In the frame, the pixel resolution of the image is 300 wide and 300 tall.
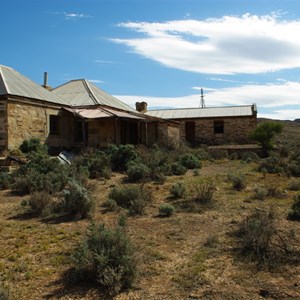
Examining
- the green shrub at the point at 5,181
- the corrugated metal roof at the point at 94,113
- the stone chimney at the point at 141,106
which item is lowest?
the green shrub at the point at 5,181

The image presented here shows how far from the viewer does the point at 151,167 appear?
46.3 feet

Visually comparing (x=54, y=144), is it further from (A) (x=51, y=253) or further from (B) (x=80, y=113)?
(A) (x=51, y=253)

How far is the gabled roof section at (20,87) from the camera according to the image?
16984 millimetres

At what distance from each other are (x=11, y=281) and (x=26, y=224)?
287 centimetres

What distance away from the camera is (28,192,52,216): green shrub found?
8797 mm

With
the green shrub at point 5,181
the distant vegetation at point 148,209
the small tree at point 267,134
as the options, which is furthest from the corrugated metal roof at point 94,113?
the small tree at point 267,134

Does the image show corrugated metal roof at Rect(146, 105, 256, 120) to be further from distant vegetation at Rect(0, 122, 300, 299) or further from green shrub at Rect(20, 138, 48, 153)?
green shrub at Rect(20, 138, 48, 153)

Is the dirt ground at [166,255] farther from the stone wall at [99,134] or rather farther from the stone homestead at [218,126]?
the stone homestead at [218,126]

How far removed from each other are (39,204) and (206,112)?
23350 millimetres

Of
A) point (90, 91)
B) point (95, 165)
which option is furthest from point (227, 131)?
point (95, 165)

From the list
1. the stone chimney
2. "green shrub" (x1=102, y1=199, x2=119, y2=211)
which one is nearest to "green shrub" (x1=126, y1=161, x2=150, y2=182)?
"green shrub" (x1=102, y1=199, x2=119, y2=211)

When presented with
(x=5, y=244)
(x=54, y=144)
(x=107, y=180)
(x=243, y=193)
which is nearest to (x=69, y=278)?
(x=5, y=244)

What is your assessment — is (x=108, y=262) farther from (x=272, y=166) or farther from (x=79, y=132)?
(x=79, y=132)

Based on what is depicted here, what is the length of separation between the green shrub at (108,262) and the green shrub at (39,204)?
3519 millimetres
